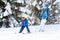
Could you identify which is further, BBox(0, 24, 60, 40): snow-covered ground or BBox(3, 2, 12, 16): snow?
BBox(3, 2, 12, 16): snow

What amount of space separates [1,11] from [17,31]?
7.96 ft

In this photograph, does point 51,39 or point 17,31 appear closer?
point 51,39

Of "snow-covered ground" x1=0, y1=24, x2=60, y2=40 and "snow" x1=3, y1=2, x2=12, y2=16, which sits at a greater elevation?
"snow" x1=3, y1=2, x2=12, y2=16

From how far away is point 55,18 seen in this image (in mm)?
14031

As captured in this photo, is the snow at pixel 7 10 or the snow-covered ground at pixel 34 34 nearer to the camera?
the snow-covered ground at pixel 34 34

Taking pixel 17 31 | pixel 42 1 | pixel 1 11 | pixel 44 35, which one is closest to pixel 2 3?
pixel 1 11

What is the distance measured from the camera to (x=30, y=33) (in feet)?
35.0

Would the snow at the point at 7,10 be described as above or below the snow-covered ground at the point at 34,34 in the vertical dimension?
above

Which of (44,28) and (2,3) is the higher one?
(2,3)

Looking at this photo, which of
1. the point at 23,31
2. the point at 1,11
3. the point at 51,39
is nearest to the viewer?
the point at 51,39

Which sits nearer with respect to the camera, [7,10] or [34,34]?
[34,34]

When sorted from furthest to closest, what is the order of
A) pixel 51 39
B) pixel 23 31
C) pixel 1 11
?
1. pixel 1 11
2. pixel 23 31
3. pixel 51 39

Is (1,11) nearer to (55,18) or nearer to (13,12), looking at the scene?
(13,12)

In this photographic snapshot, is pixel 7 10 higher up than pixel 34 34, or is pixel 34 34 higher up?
pixel 7 10
